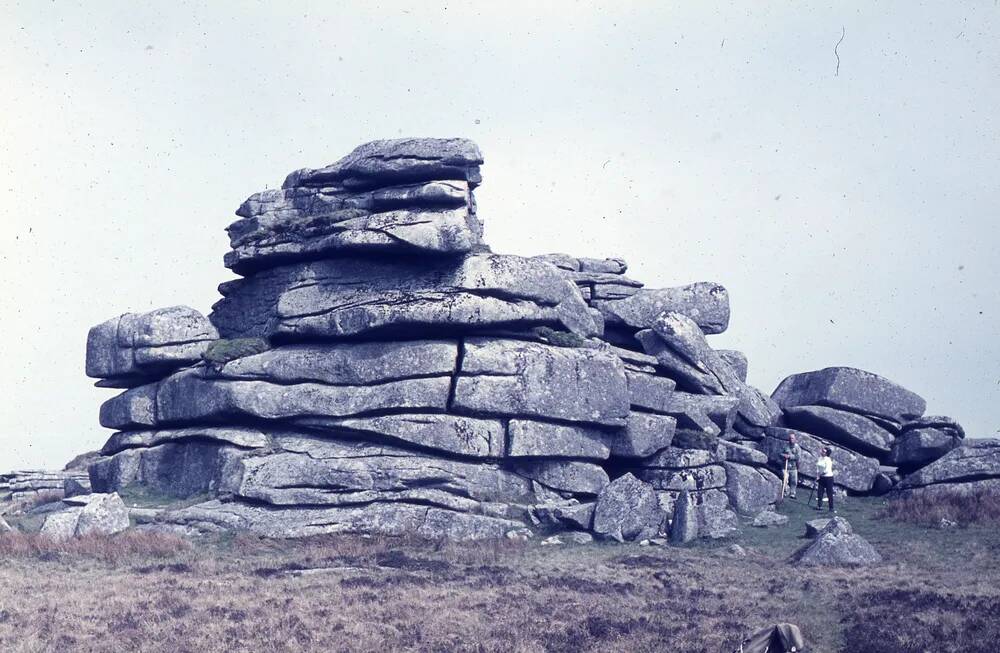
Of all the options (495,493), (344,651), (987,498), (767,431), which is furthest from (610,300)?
(344,651)

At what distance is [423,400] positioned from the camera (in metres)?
43.1

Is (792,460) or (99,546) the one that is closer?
(99,546)

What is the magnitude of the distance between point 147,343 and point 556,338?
1970cm

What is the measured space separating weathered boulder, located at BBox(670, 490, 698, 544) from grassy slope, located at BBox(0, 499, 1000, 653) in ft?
3.40

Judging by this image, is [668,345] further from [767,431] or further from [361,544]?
[361,544]

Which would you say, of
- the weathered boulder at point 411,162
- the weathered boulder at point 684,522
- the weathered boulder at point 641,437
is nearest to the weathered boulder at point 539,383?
the weathered boulder at point 641,437

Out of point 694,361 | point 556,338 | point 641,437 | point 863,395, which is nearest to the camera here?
point 641,437

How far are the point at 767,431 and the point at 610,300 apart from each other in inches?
427

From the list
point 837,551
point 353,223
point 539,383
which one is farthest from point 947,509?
point 353,223

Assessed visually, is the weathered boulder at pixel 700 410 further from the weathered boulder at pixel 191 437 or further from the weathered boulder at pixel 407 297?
the weathered boulder at pixel 191 437

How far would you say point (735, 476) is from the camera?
46.4m

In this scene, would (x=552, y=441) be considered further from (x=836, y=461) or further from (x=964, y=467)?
(x=964, y=467)

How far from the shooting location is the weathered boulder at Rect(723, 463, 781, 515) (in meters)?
45.6

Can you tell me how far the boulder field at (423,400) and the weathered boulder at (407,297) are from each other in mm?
109
